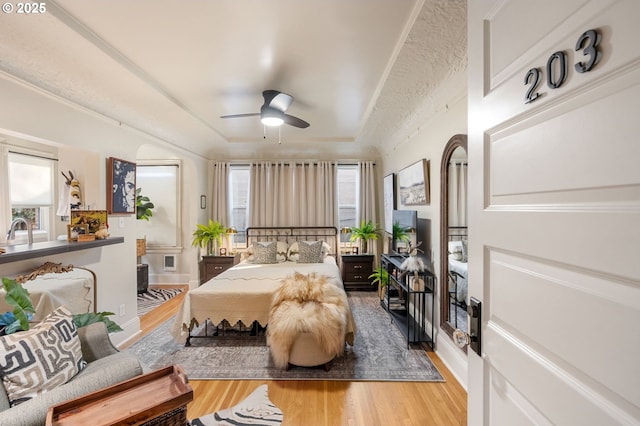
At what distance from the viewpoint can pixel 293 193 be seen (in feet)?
17.0

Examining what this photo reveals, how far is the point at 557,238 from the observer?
24.4 inches

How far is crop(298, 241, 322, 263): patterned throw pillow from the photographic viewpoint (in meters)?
4.38

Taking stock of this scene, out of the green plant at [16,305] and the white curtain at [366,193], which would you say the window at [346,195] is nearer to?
the white curtain at [366,193]

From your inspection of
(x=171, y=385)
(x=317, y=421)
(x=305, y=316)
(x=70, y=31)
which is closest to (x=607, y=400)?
(x=171, y=385)

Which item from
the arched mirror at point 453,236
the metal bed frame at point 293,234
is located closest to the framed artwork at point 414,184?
the arched mirror at point 453,236

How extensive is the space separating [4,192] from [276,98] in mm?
3147

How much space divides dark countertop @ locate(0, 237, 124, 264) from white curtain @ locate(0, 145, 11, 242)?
946mm

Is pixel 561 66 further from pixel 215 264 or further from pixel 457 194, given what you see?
pixel 215 264

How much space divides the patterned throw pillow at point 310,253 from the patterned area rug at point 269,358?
1369 mm

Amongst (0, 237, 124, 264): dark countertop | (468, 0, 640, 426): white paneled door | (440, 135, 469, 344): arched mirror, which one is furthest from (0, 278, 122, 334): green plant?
(440, 135, 469, 344): arched mirror

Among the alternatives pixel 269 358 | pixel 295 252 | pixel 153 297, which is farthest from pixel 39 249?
pixel 295 252

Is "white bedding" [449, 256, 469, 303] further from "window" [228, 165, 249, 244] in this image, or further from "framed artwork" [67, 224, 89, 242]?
"window" [228, 165, 249, 244]

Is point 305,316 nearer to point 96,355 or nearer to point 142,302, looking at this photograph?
point 96,355

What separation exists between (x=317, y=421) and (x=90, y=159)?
330 centimetres
